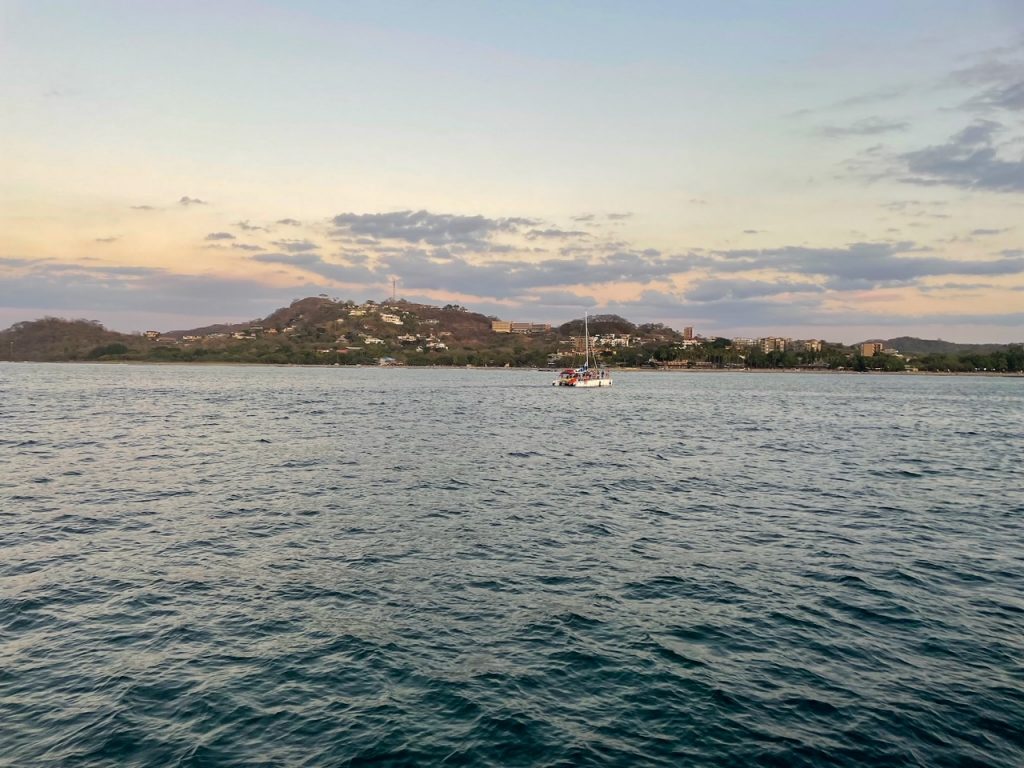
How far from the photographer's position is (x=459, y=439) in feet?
223

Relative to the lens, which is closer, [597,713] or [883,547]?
[597,713]

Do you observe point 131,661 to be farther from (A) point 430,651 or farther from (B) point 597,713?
(B) point 597,713

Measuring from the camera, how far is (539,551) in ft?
90.1

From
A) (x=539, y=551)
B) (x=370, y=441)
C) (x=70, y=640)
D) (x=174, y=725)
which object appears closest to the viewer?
(x=174, y=725)

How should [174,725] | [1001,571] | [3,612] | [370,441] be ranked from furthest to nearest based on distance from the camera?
[370,441] → [1001,571] → [3,612] → [174,725]

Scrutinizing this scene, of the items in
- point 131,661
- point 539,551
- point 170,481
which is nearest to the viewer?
point 131,661

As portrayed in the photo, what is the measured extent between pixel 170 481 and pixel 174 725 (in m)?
32.3

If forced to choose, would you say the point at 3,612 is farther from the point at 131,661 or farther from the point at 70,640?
the point at 131,661

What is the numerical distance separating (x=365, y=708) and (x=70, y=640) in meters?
9.64

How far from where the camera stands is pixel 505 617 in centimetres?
2014

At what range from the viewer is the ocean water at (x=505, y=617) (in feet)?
45.2

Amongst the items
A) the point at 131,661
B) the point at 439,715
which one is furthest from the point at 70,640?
the point at 439,715

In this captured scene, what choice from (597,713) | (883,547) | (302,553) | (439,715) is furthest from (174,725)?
(883,547)

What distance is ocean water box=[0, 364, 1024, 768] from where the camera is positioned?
13.8 m
